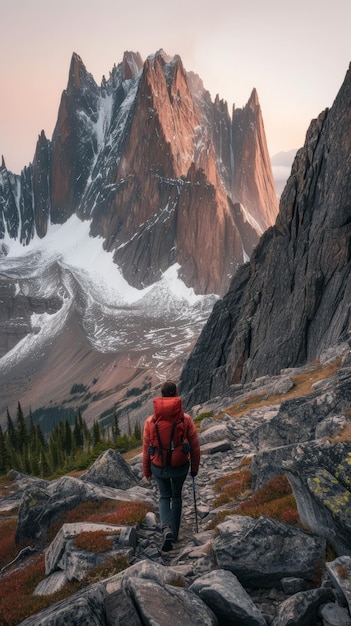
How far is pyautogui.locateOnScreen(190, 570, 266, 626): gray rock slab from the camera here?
7.23 meters

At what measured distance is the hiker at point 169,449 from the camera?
1116 centimetres

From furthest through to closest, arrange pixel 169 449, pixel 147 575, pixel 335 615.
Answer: pixel 169 449, pixel 147 575, pixel 335 615

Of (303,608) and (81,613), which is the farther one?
(81,613)

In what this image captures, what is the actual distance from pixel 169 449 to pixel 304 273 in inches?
2331

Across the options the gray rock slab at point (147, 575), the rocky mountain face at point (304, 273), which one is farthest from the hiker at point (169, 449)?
the rocky mountain face at point (304, 273)

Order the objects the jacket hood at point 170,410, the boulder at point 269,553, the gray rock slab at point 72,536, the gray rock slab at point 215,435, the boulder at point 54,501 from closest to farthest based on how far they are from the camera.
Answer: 1. the boulder at point 269,553
2. the jacket hood at point 170,410
3. the gray rock slab at point 72,536
4. the boulder at point 54,501
5. the gray rock slab at point 215,435

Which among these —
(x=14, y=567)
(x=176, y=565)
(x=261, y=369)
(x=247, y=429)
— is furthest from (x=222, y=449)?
(x=261, y=369)

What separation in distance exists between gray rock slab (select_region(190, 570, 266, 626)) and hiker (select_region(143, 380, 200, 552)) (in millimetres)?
3250

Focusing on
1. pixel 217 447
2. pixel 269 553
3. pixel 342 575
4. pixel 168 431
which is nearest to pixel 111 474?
pixel 217 447

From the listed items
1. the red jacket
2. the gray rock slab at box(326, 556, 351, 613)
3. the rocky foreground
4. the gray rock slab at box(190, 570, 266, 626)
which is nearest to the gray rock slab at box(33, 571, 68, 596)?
the rocky foreground

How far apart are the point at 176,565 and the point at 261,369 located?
189 feet

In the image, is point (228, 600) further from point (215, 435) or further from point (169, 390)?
point (215, 435)

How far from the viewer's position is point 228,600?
7449 millimetres

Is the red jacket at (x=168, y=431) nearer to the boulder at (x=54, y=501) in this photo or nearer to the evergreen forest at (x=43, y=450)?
the boulder at (x=54, y=501)
